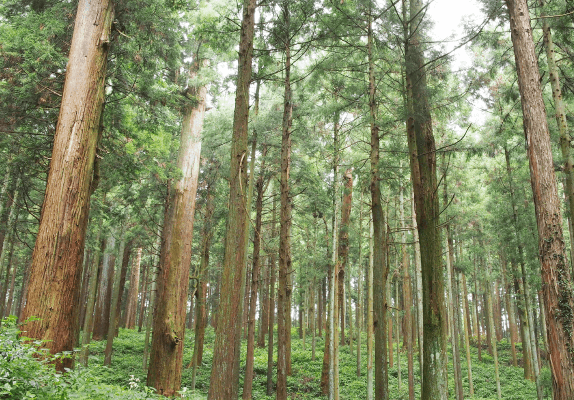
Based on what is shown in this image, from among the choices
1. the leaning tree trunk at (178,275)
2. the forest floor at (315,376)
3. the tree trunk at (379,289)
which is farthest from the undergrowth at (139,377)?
the tree trunk at (379,289)

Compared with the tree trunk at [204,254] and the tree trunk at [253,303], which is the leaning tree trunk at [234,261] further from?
the tree trunk at [204,254]

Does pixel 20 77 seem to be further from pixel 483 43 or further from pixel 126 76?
pixel 483 43

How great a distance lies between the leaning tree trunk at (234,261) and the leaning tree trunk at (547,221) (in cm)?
478

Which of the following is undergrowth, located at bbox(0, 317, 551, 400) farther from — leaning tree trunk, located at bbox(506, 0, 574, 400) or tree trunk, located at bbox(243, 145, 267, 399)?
leaning tree trunk, located at bbox(506, 0, 574, 400)

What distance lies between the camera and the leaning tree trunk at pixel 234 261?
13.4ft

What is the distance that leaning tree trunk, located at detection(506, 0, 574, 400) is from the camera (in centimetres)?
520

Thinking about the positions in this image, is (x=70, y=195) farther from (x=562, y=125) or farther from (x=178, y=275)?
(x=562, y=125)

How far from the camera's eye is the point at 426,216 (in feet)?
19.9

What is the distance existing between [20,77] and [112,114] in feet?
6.29

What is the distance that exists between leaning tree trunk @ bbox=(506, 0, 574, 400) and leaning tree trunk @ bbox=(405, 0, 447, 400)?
1542 mm

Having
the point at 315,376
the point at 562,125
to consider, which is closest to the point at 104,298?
the point at 315,376

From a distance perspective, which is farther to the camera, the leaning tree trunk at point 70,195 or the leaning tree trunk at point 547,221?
the leaning tree trunk at point 547,221

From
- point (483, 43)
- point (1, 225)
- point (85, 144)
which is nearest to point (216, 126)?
point (85, 144)

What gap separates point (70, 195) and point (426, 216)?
5.82m
